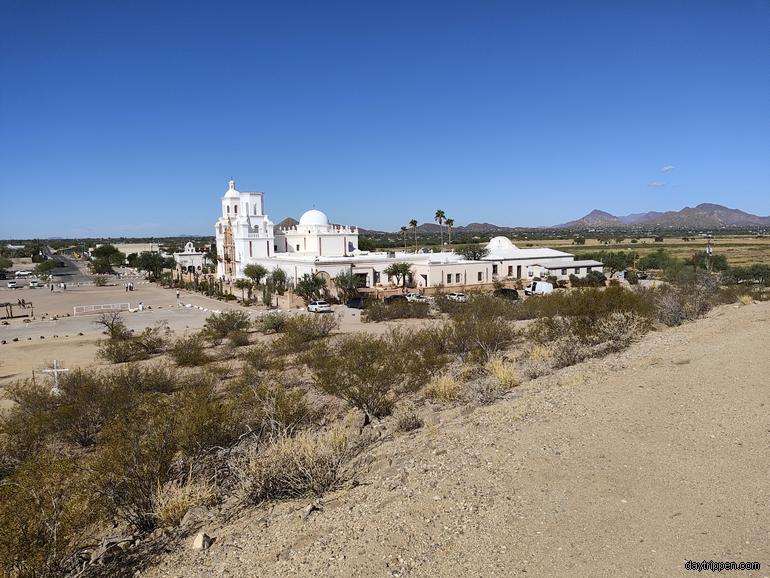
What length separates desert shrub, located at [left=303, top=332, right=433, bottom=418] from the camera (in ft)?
42.5

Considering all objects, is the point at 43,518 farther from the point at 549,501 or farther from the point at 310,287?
the point at 310,287

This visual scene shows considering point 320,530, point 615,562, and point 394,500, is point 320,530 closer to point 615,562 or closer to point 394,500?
point 394,500

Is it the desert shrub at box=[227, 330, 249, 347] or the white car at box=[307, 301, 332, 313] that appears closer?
the desert shrub at box=[227, 330, 249, 347]

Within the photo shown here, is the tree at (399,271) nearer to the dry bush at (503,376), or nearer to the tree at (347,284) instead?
the tree at (347,284)

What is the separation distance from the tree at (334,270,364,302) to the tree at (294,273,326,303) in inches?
46.5

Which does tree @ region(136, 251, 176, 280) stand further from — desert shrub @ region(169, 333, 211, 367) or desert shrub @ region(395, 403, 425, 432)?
desert shrub @ region(395, 403, 425, 432)

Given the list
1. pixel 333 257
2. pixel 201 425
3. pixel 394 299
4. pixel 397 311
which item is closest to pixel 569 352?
pixel 201 425

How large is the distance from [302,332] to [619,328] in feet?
44.4

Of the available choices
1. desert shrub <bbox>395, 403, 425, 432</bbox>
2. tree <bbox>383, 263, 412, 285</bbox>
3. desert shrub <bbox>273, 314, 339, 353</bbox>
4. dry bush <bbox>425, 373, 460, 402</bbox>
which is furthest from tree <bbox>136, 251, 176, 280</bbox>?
desert shrub <bbox>395, 403, 425, 432</bbox>

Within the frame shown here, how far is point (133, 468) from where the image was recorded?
8047 mm

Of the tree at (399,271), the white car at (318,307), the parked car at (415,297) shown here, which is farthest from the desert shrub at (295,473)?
the tree at (399,271)

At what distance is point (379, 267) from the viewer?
44.8 meters

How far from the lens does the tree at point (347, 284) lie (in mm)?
40469

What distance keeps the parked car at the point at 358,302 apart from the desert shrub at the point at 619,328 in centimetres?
2200
